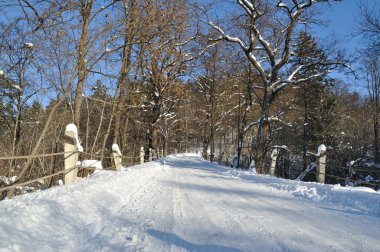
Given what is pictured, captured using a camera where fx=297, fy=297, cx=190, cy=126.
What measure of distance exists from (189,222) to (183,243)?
87 centimetres

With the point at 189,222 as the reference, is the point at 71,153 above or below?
above

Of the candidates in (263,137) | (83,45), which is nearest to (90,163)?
(83,45)

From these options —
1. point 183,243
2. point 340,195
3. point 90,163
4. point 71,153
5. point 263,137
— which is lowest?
point 183,243

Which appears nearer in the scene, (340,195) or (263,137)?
(340,195)

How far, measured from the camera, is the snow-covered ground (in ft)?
11.6

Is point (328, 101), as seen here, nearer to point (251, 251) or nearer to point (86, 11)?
point (86, 11)

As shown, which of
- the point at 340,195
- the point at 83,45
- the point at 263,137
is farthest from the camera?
the point at 263,137

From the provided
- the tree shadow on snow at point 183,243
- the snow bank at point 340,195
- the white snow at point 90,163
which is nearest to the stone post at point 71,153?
the white snow at point 90,163

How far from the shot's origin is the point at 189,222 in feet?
14.9

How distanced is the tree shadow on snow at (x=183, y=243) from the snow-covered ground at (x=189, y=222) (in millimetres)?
12

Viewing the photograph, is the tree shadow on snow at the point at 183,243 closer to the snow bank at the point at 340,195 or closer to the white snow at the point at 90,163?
the snow bank at the point at 340,195

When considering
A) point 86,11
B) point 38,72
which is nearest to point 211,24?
point 86,11

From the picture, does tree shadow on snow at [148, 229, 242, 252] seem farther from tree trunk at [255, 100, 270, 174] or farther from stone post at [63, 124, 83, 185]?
tree trunk at [255, 100, 270, 174]

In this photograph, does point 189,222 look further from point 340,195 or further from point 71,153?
point 71,153
